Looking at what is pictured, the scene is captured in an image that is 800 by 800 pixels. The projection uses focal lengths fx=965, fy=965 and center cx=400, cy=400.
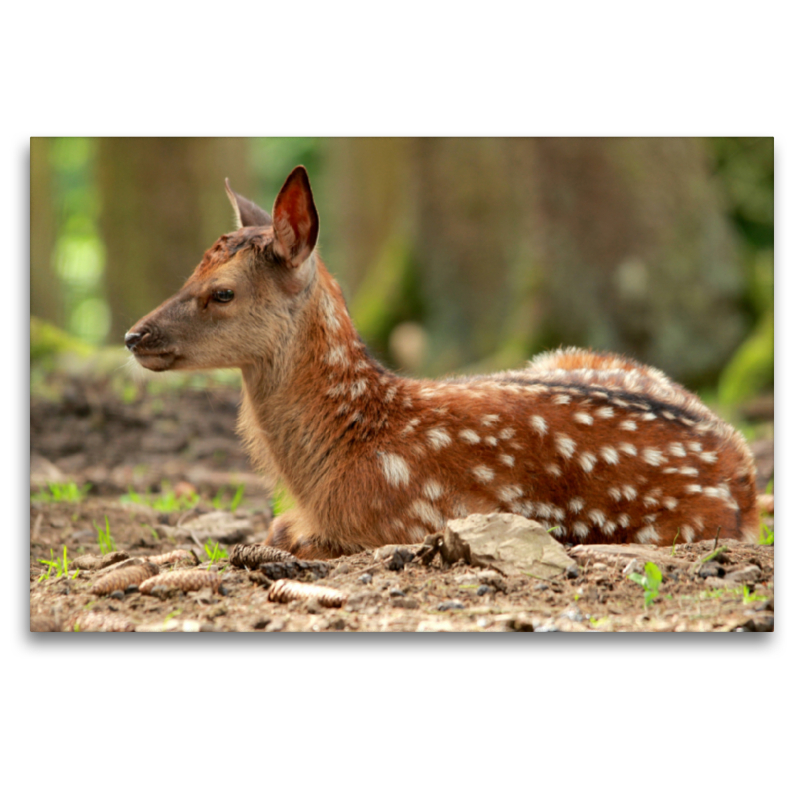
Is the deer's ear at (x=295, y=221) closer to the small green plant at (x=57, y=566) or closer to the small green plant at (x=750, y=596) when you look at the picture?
the small green plant at (x=57, y=566)

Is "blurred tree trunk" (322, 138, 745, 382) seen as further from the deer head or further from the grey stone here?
the grey stone

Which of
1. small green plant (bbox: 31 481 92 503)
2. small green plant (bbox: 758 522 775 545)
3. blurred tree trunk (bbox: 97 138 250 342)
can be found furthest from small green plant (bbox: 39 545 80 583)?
blurred tree trunk (bbox: 97 138 250 342)

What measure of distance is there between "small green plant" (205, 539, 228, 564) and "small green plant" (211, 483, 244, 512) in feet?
2.64

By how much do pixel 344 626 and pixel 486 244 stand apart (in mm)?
7034

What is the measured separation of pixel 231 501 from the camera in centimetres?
589

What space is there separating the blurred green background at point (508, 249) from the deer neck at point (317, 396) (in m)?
1.43

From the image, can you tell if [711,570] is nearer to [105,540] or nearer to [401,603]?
[401,603]

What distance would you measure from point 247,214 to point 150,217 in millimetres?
5162

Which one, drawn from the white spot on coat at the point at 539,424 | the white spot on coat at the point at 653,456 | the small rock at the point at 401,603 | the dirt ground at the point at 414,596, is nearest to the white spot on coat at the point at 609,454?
the white spot on coat at the point at 653,456

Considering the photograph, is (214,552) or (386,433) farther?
(214,552)

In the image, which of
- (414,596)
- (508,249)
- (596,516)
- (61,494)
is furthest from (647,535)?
(508,249)

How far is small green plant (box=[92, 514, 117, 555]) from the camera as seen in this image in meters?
4.67
